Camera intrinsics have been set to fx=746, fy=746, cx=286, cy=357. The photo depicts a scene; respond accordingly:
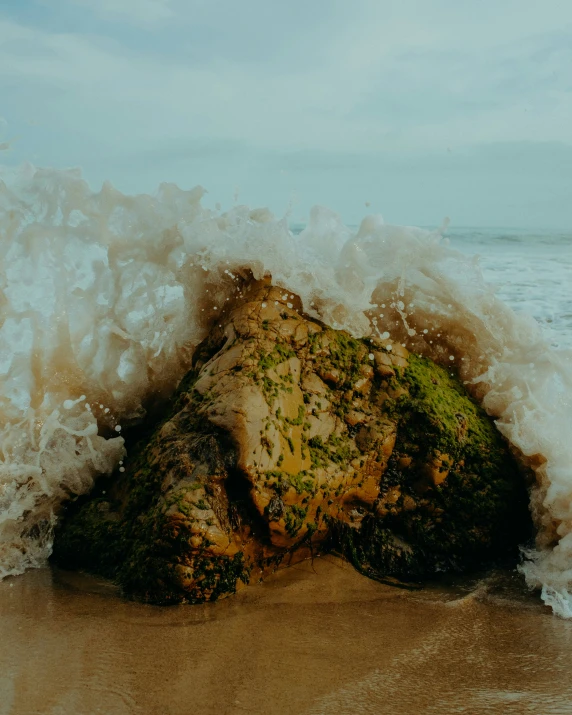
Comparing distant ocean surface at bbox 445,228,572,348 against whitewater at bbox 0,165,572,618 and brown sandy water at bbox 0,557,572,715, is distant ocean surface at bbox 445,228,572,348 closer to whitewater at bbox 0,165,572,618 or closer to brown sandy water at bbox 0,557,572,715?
whitewater at bbox 0,165,572,618

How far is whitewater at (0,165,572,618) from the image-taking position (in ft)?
12.8

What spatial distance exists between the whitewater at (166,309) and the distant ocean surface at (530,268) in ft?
1.42

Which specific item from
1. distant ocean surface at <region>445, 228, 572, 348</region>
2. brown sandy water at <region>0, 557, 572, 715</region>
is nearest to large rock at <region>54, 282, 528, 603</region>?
brown sandy water at <region>0, 557, 572, 715</region>

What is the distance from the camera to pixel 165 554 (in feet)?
10.2

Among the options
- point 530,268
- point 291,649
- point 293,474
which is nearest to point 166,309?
point 293,474

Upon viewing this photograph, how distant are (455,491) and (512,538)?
39cm

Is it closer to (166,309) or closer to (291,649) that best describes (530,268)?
(166,309)

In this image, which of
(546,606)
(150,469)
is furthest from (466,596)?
(150,469)

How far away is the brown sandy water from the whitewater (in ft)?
2.64

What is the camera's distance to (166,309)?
13.8ft

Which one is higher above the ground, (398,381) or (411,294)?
(411,294)

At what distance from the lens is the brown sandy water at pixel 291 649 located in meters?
2.46

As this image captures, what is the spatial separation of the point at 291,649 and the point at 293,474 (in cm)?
78

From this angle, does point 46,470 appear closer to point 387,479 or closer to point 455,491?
point 387,479
